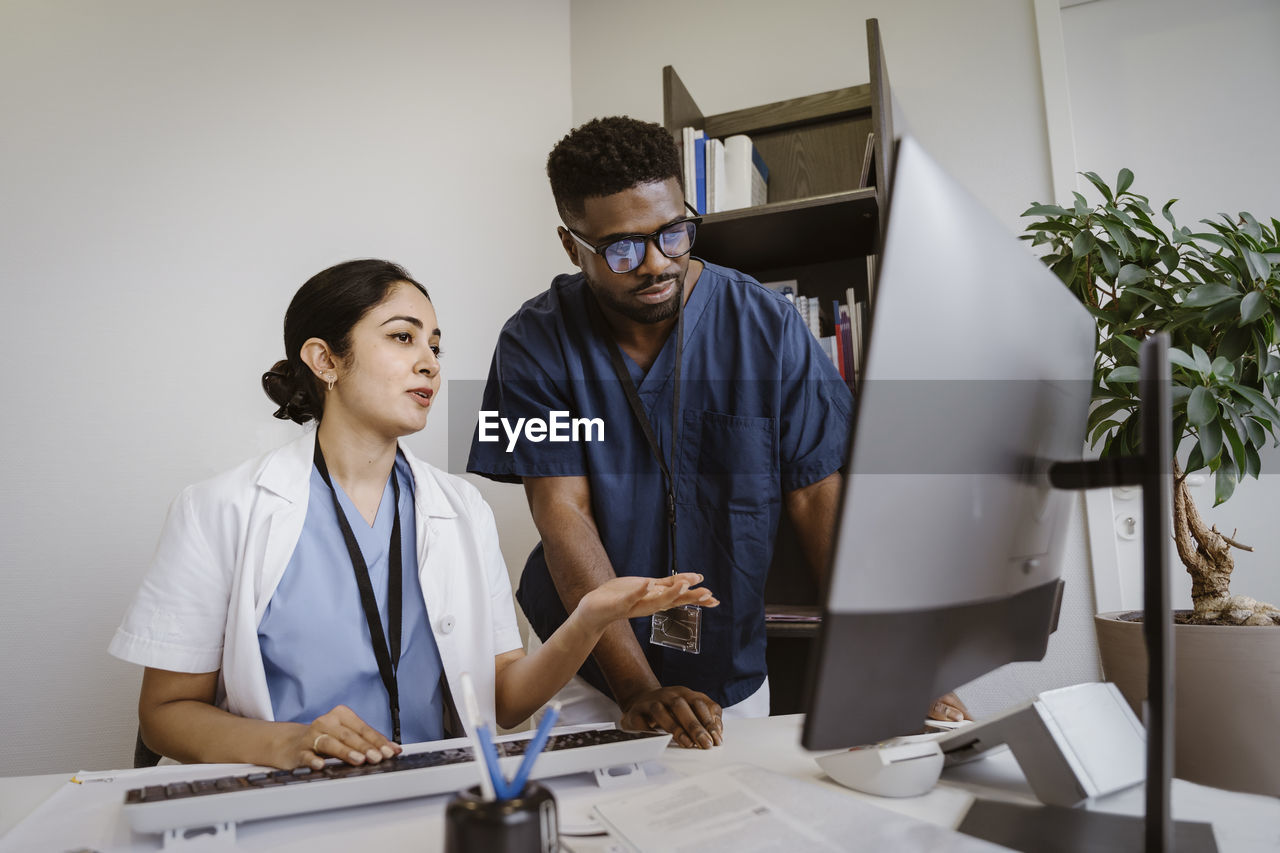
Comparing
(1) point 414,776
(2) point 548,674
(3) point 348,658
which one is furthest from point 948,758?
(3) point 348,658

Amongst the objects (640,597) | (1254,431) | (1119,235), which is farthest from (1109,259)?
(640,597)

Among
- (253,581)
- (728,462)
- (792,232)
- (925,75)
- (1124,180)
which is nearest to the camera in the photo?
(253,581)

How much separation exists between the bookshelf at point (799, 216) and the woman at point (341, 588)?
3.23 feet

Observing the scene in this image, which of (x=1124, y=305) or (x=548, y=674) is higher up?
(x=1124, y=305)

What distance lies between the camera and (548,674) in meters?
1.27

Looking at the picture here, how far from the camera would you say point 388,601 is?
4.45ft

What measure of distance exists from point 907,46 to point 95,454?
2.48 metres

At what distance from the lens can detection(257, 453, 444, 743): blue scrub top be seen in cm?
123

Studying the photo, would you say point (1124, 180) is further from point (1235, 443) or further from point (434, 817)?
point (434, 817)

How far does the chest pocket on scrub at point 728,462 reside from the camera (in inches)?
61.2

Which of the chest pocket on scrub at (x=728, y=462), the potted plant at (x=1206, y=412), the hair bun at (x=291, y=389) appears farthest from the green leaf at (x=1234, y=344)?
the hair bun at (x=291, y=389)

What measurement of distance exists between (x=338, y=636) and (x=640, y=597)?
558 mm

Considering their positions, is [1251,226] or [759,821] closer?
[759,821]

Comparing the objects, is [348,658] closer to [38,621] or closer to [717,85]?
[38,621]
